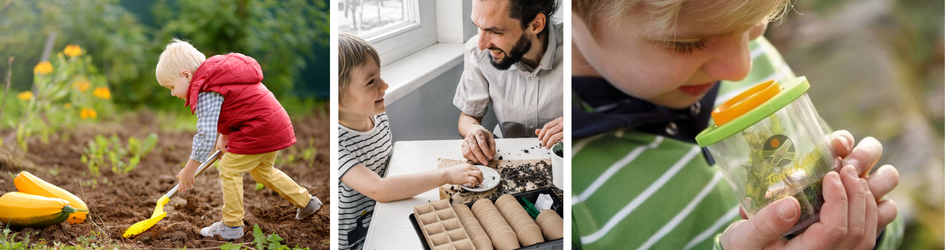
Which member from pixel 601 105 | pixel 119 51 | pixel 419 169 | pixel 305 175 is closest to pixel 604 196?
pixel 601 105

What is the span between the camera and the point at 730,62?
1.48 m

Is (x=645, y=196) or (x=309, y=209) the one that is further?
(x=309, y=209)

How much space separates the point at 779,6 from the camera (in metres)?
1.42

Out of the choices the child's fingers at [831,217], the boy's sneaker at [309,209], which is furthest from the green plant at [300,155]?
the child's fingers at [831,217]

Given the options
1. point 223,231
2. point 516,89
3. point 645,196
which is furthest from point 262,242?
point 645,196

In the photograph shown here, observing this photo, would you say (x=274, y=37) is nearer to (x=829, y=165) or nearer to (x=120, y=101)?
(x=120, y=101)

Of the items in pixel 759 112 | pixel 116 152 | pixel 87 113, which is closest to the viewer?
pixel 759 112

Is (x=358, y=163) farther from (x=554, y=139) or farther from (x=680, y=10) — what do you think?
(x=680, y=10)

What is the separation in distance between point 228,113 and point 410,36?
49 cm

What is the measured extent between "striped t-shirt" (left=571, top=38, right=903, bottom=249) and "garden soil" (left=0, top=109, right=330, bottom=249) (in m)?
0.73

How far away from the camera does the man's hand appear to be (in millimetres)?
1465

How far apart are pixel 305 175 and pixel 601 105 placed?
112 centimetres

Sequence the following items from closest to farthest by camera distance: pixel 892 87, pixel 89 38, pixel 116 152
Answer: pixel 892 87
pixel 116 152
pixel 89 38

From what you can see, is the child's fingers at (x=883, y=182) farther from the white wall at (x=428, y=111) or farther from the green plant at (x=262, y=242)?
the green plant at (x=262, y=242)
